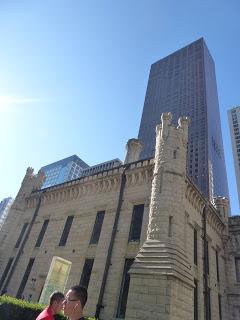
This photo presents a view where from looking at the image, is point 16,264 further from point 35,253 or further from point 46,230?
point 46,230

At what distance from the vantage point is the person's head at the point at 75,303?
3890 millimetres

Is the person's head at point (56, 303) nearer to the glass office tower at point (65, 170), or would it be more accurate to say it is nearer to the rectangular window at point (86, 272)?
the rectangular window at point (86, 272)

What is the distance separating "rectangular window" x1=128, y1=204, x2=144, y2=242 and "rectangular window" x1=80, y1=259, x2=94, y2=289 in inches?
153

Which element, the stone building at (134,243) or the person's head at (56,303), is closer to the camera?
the person's head at (56,303)

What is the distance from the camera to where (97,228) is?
22.8 meters

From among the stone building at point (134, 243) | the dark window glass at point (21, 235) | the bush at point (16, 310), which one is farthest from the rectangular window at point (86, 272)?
the dark window glass at point (21, 235)

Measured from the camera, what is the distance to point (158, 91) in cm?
15262

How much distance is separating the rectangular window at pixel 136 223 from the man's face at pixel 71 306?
A: 53.0ft

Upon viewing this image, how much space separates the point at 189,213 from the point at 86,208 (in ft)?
29.5

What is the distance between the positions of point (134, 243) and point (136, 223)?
1625 millimetres

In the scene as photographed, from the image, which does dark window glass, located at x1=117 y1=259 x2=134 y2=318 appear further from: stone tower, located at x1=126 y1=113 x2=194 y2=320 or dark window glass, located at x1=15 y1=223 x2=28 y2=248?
dark window glass, located at x1=15 y1=223 x2=28 y2=248

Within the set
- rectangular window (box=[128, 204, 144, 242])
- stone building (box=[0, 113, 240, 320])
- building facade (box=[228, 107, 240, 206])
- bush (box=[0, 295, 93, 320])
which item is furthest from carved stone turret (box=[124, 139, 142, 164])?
A: building facade (box=[228, 107, 240, 206])

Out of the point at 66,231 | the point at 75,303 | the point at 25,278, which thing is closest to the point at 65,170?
the point at 25,278

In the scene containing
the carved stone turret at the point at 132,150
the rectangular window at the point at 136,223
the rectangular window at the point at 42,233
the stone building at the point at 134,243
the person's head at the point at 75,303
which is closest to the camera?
the person's head at the point at 75,303
